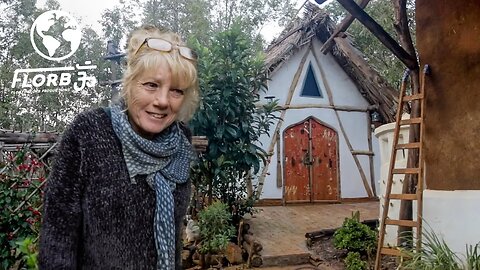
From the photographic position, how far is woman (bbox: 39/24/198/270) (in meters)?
1.04

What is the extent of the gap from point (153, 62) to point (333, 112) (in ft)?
→ 29.8

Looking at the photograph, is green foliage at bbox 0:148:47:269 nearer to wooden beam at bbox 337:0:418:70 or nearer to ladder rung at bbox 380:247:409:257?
ladder rung at bbox 380:247:409:257

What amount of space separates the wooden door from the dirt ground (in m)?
3.16

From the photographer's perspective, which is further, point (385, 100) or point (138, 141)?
point (385, 100)

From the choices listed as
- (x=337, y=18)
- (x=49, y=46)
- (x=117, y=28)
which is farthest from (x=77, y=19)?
(x=337, y=18)

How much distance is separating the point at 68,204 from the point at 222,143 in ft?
16.3

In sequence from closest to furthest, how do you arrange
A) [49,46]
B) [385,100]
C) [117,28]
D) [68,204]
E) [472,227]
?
[68,204], [472,227], [385,100], [49,46], [117,28]

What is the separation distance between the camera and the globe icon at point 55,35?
43.7ft

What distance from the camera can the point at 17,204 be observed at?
3088mm

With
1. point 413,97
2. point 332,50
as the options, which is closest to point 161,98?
point 413,97

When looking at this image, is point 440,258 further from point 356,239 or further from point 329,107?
point 329,107

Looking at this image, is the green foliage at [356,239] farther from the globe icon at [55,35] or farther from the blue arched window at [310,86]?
the globe icon at [55,35]

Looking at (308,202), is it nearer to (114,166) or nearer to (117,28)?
(114,166)

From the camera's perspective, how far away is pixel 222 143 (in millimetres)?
6000
